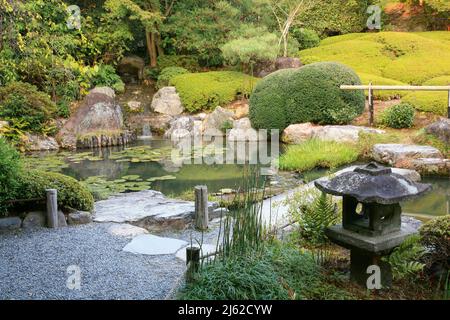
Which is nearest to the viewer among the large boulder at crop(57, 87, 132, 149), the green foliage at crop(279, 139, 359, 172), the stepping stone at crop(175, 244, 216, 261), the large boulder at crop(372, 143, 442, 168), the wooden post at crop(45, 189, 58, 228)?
the stepping stone at crop(175, 244, 216, 261)

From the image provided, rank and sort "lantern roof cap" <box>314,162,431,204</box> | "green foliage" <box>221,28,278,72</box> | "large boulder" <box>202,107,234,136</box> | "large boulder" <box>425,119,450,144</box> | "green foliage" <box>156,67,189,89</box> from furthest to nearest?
"green foliage" <box>156,67,189,89</box>
"green foliage" <box>221,28,278,72</box>
"large boulder" <box>202,107,234,136</box>
"large boulder" <box>425,119,450,144</box>
"lantern roof cap" <box>314,162,431,204</box>

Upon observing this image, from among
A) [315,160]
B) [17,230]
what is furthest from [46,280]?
[315,160]

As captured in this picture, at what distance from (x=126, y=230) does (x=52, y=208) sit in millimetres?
987

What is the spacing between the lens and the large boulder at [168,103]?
17.1m

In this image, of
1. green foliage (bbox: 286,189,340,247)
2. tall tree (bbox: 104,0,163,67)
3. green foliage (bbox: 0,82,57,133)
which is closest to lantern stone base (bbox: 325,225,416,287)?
green foliage (bbox: 286,189,340,247)

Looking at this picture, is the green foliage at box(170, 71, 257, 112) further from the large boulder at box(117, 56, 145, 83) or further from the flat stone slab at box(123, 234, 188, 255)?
the flat stone slab at box(123, 234, 188, 255)

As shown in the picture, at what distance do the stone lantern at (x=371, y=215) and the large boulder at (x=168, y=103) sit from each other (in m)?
13.5

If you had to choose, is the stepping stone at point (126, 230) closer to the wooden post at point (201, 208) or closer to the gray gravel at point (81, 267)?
the gray gravel at point (81, 267)

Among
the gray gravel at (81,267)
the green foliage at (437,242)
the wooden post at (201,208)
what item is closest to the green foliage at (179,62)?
the wooden post at (201,208)

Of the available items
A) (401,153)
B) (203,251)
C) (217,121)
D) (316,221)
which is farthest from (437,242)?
(217,121)

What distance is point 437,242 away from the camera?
4.02 metres

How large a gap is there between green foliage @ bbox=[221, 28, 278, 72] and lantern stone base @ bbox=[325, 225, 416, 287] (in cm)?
1292

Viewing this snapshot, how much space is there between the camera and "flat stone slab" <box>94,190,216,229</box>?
247 inches

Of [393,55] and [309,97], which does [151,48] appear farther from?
[393,55]
